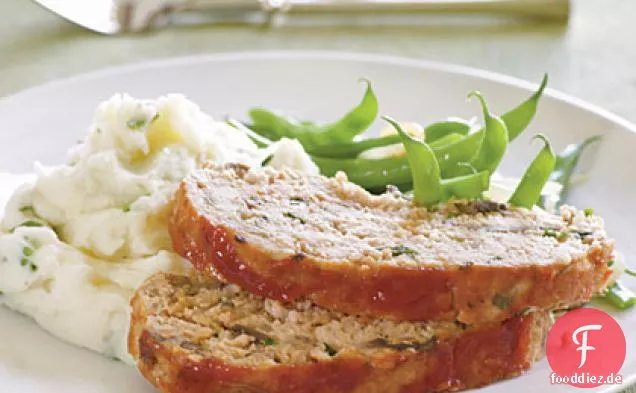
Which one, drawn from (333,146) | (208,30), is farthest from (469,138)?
(208,30)

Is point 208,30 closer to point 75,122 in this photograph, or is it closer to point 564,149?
point 75,122

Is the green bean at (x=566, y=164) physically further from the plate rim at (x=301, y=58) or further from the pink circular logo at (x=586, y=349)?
the pink circular logo at (x=586, y=349)

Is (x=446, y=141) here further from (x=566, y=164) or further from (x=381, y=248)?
(x=381, y=248)

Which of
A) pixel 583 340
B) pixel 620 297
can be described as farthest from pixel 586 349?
pixel 620 297

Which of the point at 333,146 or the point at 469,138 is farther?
the point at 333,146

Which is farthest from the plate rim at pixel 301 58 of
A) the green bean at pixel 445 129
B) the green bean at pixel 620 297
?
the green bean at pixel 620 297

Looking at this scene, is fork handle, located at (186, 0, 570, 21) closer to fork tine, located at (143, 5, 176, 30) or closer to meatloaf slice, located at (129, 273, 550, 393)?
fork tine, located at (143, 5, 176, 30)
